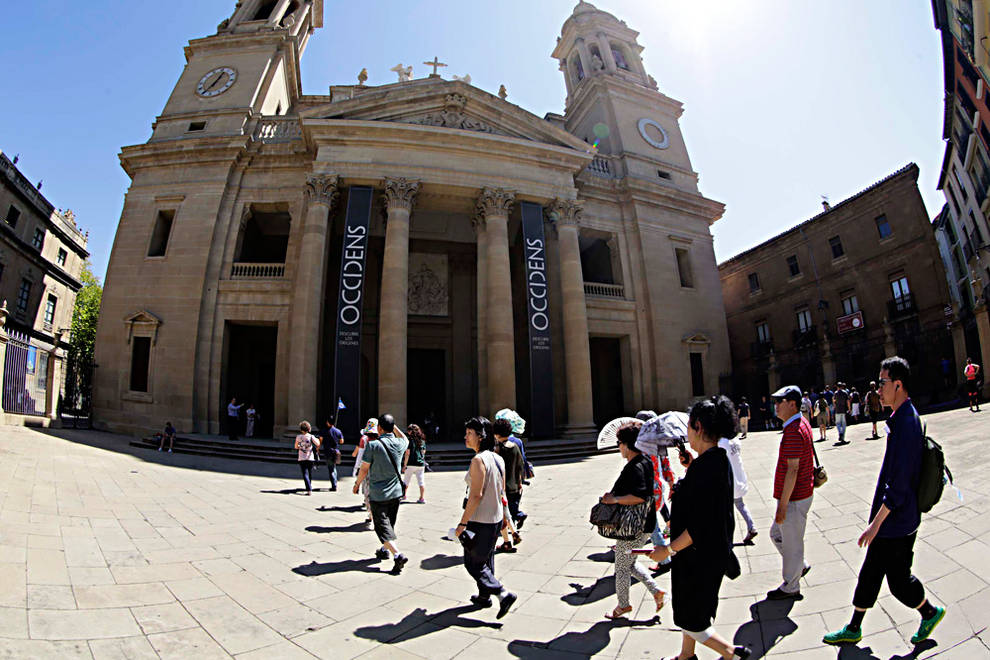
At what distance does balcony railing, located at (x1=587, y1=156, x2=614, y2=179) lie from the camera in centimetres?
2333

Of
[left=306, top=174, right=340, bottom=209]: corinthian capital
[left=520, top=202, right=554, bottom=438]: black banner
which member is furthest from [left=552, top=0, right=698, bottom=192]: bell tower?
[left=306, top=174, right=340, bottom=209]: corinthian capital

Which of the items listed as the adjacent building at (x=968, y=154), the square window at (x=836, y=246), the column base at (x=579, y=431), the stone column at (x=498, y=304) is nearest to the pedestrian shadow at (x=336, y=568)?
the stone column at (x=498, y=304)

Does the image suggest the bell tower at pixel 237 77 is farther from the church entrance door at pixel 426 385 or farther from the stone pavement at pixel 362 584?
the stone pavement at pixel 362 584

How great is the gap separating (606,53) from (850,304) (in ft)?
67.3

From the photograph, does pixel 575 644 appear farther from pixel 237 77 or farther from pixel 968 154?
pixel 968 154

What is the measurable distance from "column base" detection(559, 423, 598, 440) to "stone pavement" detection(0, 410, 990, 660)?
987 centimetres

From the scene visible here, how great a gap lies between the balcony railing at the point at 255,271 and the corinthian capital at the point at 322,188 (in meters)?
3.35

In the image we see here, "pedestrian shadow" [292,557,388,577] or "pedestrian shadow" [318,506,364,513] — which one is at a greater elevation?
"pedestrian shadow" [292,557,388,577]

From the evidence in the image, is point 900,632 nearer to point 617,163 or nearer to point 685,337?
point 685,337

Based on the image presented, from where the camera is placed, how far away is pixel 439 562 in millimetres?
5207

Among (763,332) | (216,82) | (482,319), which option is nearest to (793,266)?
(763,332)

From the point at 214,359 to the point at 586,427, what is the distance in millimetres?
15242

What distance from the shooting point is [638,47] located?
2967 centimetres

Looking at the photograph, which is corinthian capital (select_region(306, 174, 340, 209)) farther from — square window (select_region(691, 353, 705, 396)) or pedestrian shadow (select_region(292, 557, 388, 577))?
square window (select_region(691, 353, 705, 396))
